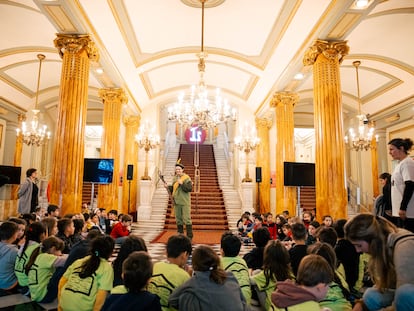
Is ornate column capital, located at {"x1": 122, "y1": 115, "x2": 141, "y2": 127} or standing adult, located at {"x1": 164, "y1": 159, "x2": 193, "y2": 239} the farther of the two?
ornate column capital, located at {"x1": 122, "y1": 115, "x2": 141, "y2": 127}

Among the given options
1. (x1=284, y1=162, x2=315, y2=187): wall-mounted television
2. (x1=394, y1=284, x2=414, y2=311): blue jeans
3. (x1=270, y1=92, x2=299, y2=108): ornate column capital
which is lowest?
(x1=394, y1=284, x2=414, y2=311): blue jeans

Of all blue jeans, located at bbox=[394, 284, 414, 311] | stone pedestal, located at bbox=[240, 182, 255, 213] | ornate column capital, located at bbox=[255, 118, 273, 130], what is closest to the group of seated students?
blue jeans, located at bbox=[394, 284, 414, 311]

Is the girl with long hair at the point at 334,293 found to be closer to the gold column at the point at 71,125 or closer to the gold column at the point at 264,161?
the gold column at the point at 71,125

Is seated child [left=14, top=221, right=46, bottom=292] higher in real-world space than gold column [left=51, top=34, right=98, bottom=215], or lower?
lower

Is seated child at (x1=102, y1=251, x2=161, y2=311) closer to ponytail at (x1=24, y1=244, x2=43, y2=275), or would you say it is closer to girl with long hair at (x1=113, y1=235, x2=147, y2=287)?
girl with long hair at (x1=113, y1=235, x2=147, y2=287)

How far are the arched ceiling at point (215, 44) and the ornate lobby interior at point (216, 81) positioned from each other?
38 millimetres

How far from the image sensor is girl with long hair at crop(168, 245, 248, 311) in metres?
1.77

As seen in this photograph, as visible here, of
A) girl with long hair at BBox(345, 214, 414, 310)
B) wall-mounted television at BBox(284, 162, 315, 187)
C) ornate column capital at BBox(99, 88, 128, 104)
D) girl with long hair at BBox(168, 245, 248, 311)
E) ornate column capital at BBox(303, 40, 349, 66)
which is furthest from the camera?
ornate column capital at BBox(99, 88, 128, 104)

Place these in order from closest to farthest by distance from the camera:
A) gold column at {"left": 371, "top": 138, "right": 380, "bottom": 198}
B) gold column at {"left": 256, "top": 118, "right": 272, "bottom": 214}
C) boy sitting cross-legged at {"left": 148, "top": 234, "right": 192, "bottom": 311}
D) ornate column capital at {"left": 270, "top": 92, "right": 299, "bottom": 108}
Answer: boy sitting cross-legged at {"left": 148, "top": 234, "right": 192, "bottom": 311} → ornate column capital at {"left": 270, "top": 92, "right": 299, "bottom": 108} → gold column at {"left": 256, "top": 118, "right": 272, "bottom": 214} → gold column at {"left": 371, "top": 138, "right": 380, "bottom": 198}

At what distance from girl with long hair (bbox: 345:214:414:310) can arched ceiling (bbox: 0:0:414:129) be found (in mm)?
4838

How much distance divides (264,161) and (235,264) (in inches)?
384

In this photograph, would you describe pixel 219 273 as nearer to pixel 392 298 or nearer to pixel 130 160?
pixel 392 298

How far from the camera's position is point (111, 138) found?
9242mm

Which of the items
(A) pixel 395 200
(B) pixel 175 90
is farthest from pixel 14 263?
(B) pixel 175 90
